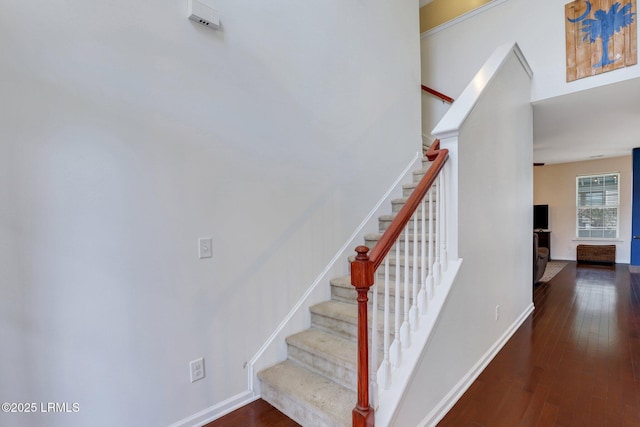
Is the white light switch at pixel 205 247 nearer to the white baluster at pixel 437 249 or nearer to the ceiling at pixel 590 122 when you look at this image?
the white baluster at pixel 437 249

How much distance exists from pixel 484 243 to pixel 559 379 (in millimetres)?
1104

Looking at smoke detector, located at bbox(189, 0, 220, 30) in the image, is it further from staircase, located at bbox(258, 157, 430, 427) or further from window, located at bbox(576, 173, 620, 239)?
window, located at bbox(576, 173, 620, 239)

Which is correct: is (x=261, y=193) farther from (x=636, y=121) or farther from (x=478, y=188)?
(x=636, y=121)

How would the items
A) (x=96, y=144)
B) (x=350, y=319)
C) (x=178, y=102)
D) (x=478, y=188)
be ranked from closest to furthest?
(x=96, y=144) → (x=178, y=102) → (x=350, y=319) → (x=478, y=188)

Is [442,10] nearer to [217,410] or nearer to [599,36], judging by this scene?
[599,36]

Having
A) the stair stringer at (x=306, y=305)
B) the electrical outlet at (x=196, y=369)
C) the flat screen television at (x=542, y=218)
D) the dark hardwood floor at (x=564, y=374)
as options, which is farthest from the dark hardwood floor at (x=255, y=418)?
the flat screen television at (x=542, y=218)

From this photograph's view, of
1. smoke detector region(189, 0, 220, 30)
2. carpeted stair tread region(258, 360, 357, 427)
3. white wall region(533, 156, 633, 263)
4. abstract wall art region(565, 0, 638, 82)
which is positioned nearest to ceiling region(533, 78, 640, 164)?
abstract wall art region(565, 0, 638, 82)

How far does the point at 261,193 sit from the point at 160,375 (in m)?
1.23

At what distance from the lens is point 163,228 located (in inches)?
65.9

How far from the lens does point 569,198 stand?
7.96 m

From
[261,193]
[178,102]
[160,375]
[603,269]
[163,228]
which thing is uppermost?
[178,102]

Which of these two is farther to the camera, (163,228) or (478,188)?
(478,188)

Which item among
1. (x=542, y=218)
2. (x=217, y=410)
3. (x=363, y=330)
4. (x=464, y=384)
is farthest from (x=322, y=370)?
(x=542, y=218)

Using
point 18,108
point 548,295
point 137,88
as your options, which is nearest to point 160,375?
point 18,108
